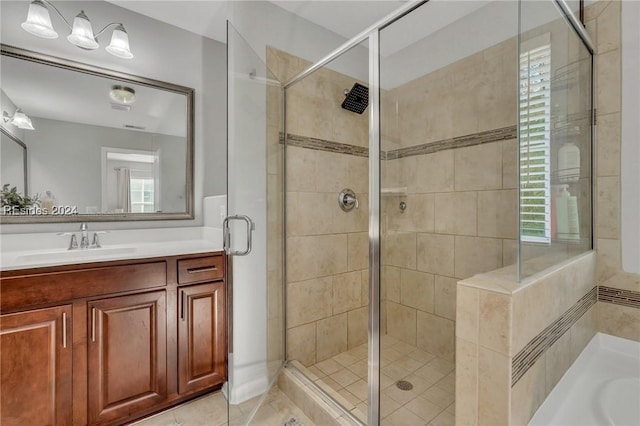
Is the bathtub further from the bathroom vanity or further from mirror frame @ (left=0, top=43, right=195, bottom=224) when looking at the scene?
mirror frame @ (left=0, top=43, right=195, bottom=224)

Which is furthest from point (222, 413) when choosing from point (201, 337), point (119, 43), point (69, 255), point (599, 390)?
point (119, 43)

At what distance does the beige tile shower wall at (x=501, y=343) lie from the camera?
80 cm

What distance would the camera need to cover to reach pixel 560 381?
1.08 m

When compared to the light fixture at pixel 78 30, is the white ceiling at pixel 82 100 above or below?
below

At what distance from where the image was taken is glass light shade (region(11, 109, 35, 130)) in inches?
61.3

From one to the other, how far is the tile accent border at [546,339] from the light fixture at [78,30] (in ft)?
8.22

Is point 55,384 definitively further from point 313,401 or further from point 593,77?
point 593,77

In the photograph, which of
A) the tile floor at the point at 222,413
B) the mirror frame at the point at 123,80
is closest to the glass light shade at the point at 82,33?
the mirror frame at the point at 123,80

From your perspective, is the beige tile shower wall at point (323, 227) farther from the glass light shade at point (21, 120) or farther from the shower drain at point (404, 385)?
the glass light shade at point (21, 120)

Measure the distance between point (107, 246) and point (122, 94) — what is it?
3.30 ft

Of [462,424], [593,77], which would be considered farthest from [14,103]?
[593,77]

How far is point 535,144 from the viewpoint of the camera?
97 cm

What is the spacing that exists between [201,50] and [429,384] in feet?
8.81

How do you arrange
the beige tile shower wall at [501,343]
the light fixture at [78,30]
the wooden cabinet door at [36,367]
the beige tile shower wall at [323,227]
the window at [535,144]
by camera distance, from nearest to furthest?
the beige tile shower wall at [501,343]
the window at [535,144]
the wooden cabinet door at [36,367]
the light fixture at [78,30]
the beige tile shower wall at [323,227]
